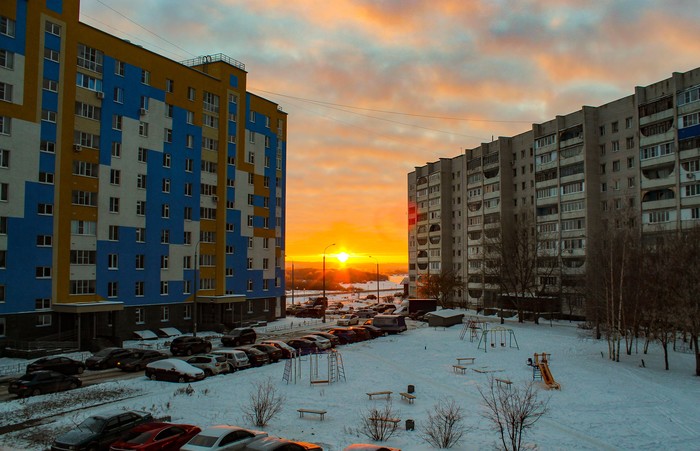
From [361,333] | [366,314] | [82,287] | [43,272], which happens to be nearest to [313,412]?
[361,333]

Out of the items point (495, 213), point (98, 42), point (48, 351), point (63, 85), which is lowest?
point (48, 351)

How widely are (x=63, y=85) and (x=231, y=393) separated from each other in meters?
33.9

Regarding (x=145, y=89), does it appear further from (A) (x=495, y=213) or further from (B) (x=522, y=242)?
(A) (x=495, y=213)

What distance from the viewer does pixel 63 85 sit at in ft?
150

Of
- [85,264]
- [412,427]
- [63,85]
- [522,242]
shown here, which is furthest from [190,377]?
[522,242]

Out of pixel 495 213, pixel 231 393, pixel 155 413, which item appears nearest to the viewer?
pixel 155 413

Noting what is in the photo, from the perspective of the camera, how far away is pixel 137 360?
3506 centimetres

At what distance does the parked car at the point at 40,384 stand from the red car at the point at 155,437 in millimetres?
12935

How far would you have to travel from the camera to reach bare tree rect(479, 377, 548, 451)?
1692 centimetres

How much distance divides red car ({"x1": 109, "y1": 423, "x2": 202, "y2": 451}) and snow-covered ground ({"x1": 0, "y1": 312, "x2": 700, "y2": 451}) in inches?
126

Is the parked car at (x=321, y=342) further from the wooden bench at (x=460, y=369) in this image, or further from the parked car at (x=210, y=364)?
the wooden bench at (x=460, y=369)

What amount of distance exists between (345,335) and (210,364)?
18.3 m

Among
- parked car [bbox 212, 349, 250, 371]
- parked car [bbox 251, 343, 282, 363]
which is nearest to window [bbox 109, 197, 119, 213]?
parked car [bbox 251, 343, 282, 363]

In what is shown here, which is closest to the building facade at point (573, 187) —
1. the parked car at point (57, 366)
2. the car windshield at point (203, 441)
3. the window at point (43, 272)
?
the car windshield at point (203, 441)
